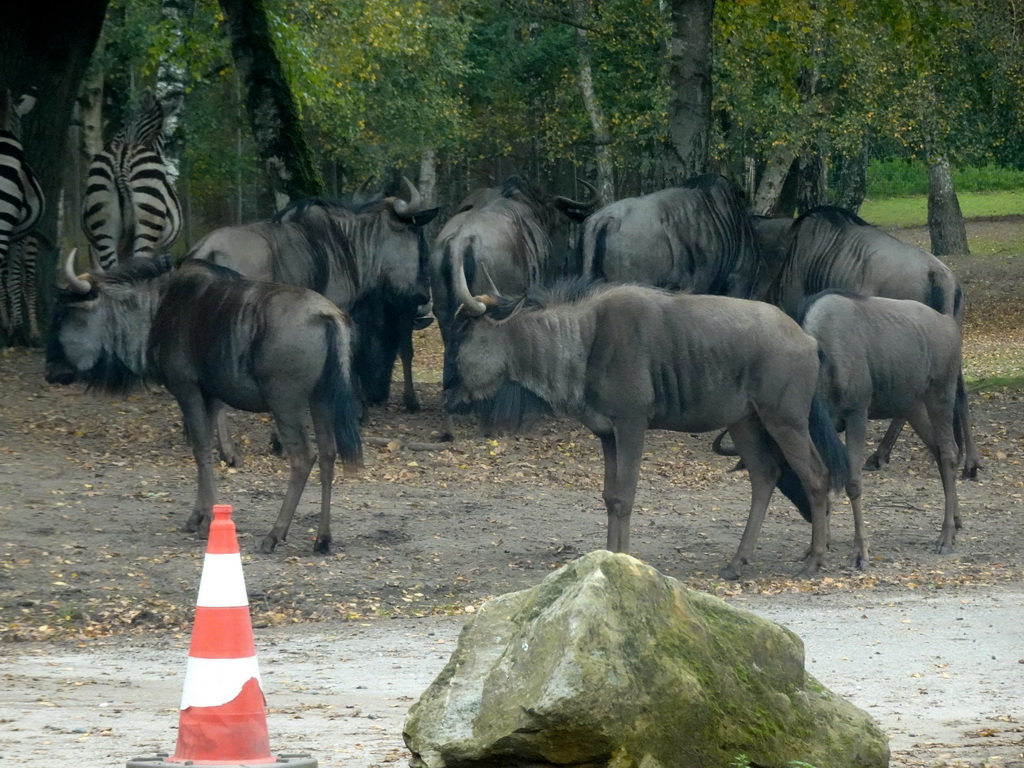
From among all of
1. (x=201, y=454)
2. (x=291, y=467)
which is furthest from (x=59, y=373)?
(x=291, y=467)

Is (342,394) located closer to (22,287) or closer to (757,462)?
(757,462)

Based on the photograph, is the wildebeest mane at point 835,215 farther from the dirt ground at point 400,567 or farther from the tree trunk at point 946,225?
the tree trunk at point 946,225

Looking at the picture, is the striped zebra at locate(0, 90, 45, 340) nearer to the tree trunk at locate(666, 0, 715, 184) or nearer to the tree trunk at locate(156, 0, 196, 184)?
the tree trunk at locate(156, 0, 196, 184)

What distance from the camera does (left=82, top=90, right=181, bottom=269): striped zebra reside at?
59.2 ft

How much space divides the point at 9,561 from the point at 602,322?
3962 mm

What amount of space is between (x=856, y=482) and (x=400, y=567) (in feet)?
10.1

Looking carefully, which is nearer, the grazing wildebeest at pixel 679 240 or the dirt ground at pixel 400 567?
the dirt ground at pixel 400 567

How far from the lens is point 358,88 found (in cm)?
2781

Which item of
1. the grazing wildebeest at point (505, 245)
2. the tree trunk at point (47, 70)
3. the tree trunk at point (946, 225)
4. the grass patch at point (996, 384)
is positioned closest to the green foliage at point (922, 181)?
the tree trunk at point (946, 225)

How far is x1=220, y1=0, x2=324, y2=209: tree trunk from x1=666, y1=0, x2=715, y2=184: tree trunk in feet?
12.5

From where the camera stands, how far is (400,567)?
984 cm

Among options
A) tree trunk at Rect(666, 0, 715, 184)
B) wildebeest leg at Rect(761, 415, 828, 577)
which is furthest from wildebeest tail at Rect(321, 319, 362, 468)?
tree trunk at Rect(666, 0, 715, 184)

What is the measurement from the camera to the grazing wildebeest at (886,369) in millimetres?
10562

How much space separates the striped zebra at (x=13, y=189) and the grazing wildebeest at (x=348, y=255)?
4.23m
